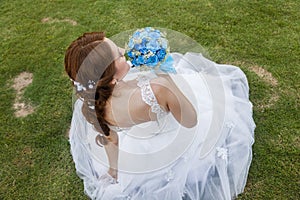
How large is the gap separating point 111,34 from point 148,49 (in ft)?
6.33

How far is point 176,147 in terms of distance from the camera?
239cm

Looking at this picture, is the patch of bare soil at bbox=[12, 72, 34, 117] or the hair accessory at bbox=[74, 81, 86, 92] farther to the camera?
the patch of bare soil at bbox=[12, 72, 34, 117]

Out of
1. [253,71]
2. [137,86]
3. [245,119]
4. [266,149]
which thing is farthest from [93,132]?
[253,71]

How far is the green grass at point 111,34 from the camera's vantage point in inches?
109

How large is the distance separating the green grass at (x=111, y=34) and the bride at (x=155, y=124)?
0.27 m

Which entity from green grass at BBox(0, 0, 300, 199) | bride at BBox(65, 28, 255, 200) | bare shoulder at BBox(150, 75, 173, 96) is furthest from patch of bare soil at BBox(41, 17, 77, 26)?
bare shoulder at BBox(150, 75, 173, 96)

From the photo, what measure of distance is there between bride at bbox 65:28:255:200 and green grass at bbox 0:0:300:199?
266mm

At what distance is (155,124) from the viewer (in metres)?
2.25

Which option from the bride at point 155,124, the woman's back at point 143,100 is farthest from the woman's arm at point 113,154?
the woman's back at point 143,100

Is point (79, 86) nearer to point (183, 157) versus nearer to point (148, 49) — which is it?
point (148, 49)

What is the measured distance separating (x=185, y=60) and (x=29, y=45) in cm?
180

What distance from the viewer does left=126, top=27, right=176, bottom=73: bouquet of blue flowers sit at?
1.93 metres

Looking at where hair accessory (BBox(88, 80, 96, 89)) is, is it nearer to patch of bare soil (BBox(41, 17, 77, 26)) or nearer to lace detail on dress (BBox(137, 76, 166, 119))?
lace detail on dress (BBox(137, 76, 166, 119))

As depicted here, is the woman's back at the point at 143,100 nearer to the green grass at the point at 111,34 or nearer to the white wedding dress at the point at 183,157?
the white wedding dress at the point at 183,157
